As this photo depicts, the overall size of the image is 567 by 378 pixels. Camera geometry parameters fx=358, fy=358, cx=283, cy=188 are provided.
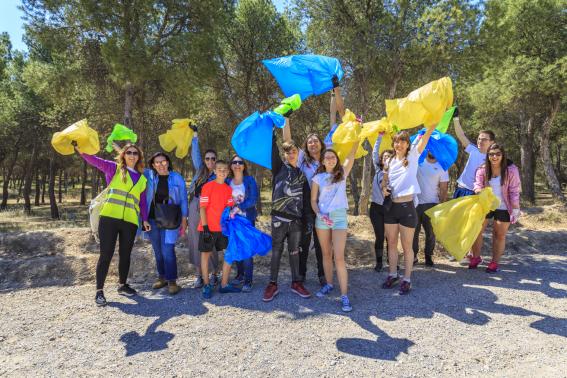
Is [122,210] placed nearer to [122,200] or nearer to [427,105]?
[122,200]

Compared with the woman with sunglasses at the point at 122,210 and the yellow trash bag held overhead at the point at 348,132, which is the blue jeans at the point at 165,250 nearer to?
the woman with sunglasses at the point at 122,210

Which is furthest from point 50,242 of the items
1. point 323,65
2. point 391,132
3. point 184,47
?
point 391,132

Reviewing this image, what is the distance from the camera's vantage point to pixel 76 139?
483cm

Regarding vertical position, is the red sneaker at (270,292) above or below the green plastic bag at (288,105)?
below

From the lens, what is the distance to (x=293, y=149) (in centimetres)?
449

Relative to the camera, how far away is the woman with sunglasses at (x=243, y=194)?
4.82 m

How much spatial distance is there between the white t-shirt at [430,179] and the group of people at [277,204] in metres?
0.74

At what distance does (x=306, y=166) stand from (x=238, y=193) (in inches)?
38.7

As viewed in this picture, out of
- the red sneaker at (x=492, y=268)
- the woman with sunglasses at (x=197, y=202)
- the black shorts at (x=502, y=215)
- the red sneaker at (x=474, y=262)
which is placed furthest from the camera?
the red sneaker at (x=474, y=262)

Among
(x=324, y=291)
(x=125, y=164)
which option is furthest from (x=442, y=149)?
(x=125, y=164)

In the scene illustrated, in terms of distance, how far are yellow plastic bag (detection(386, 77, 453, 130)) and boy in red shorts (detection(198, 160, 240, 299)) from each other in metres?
2.44

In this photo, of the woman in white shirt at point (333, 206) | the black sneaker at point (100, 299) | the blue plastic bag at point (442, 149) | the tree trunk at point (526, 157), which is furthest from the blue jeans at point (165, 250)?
the tree trunk at point (526, 157)

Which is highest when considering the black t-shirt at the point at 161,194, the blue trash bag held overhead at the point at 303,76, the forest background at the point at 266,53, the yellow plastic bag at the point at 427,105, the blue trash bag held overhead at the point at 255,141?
the forest background at the point at 266,53

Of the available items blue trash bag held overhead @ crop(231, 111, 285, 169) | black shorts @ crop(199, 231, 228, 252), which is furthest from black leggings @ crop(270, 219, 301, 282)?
blue trash bag held overhead @ crop(231, 111, 285, 169)
